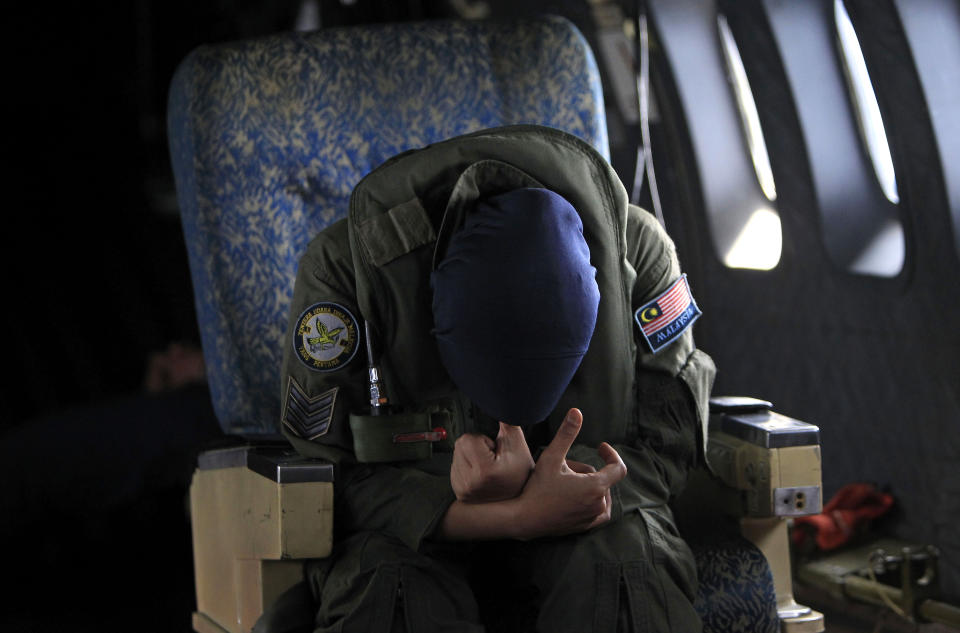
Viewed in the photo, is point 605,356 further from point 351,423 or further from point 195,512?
point 195,512

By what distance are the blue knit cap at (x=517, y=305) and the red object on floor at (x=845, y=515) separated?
1.99 metres

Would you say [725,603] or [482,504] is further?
[725,603]

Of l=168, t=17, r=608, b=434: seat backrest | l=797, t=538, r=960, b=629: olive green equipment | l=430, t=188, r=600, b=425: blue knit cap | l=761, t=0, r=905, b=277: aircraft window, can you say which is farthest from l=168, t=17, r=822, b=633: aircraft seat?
l=761, t=0, r=905, b=277: aircraft window

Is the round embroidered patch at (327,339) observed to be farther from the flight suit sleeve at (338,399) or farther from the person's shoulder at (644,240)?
the person's shoulder at (644,240)

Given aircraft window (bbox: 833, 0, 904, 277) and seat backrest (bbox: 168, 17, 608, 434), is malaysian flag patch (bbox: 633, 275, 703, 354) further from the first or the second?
aircraft window (bbox: 833, 0, 904, 277)

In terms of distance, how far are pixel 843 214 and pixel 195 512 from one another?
2519 mm

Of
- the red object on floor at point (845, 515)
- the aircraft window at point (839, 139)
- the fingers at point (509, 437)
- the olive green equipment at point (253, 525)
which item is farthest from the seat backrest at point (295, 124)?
the red object on floor at point (845, 515)

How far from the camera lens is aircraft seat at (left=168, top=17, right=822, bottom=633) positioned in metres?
1.93

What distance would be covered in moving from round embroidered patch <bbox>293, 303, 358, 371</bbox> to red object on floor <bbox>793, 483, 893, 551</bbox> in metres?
1.98

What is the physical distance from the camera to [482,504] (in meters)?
1.66

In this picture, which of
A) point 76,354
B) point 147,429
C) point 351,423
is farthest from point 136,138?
point 351,423

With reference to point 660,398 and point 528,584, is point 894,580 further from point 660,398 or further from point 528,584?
point 528,584

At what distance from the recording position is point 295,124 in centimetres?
233

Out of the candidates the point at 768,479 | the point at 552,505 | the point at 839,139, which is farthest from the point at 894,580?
the point at 552,505
